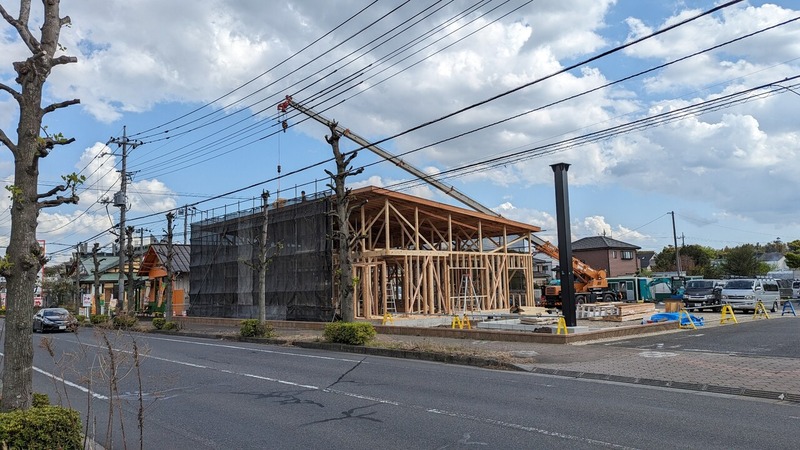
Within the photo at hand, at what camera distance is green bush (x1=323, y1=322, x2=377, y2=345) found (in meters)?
17.8

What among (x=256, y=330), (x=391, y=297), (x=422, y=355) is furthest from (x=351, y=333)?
(x=391, y=297)

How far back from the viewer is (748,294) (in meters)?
30.2

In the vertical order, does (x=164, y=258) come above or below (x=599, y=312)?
above

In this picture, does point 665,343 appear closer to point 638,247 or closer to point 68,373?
point 68,373

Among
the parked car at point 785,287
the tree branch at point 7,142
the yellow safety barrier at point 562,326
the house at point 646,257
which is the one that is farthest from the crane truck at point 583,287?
the house at point 646,257

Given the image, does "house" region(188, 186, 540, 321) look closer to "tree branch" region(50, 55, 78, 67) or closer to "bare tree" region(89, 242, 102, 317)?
"bare tree" region(89, 242, 102, 317)

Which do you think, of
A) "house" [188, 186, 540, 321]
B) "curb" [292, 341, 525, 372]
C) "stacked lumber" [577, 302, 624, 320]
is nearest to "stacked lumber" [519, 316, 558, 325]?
"stacked lumber" [577, 302, 624, 320]

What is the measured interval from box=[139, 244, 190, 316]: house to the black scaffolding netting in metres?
3.97

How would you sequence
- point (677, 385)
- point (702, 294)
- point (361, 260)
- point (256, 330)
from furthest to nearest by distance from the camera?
point (702, 294)
point (361, 260)
point (256, 330)
point (677, 385)

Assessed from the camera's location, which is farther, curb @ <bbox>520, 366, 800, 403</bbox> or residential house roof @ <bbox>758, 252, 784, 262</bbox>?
residential house roof @ <bbox>758, 252, 784, 262</bbox>

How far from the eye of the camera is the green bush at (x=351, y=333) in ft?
58.4

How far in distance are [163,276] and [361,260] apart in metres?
22.9

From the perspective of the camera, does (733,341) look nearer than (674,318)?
Yes

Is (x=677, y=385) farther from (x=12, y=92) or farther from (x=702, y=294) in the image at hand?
(x=702, y=294)
